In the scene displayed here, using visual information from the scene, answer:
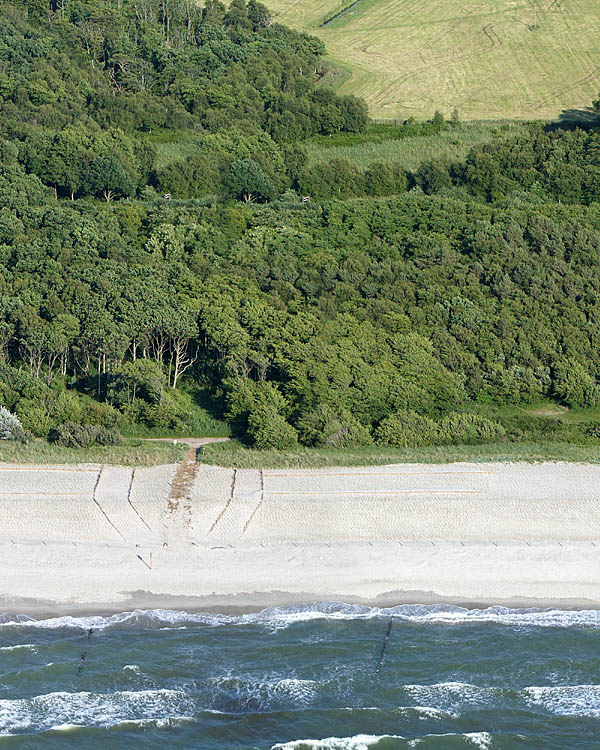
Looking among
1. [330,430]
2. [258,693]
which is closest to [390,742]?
[258,693]

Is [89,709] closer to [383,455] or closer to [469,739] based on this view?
[469,739]

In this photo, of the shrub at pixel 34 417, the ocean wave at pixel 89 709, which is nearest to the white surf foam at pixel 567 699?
the ocean wave at pixel 89 709

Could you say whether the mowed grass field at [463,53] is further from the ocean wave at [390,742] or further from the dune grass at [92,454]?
the ocean wave at [390,742]

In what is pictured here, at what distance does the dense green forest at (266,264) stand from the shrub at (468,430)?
0.34 ft

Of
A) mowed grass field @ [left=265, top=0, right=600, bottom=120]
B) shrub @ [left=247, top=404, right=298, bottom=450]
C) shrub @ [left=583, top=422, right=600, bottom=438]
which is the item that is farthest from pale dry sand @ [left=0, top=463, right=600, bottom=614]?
mowed grass field @ [left=265, top=0, right=600, bottom=120]

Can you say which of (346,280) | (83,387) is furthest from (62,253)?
(346,280)

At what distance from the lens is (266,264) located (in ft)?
204

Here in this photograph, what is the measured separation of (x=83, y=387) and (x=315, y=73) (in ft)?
181

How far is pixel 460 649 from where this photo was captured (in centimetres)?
3459

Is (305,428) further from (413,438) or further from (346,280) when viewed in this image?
(346,280)

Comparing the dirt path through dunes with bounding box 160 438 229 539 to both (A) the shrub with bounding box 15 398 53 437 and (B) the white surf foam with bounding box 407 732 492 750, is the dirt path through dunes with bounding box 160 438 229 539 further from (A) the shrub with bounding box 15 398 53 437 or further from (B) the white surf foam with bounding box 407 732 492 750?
(B) the white surf foam with bounding box 407 732 492 750

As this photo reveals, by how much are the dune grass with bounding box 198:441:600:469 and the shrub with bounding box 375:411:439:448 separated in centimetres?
49

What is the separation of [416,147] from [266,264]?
90.0 ft

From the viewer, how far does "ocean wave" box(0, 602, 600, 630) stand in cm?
3541
